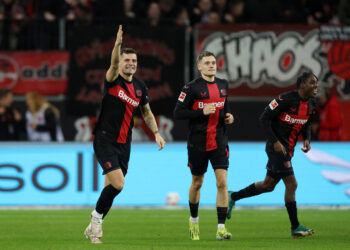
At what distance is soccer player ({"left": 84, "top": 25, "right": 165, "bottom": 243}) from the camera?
9.54 meters

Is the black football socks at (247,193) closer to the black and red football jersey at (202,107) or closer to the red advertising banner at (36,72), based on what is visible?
the black and red football jersey at (202,107)

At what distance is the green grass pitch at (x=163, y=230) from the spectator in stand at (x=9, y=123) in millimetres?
3456

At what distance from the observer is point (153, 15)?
62.4ft

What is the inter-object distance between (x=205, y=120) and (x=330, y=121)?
889cm

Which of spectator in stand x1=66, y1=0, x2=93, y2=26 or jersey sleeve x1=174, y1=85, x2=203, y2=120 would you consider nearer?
jersey sleeve x1=174, y1=85, x2=203, y2=120

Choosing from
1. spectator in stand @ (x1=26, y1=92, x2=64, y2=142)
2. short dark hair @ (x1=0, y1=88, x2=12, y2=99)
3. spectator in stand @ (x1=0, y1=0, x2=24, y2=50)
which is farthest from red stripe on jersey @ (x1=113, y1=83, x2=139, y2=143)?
spectator in stand @ (x1=0, y1=0, x2=24, y2=50)

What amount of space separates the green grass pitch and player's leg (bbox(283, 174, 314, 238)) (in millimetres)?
113

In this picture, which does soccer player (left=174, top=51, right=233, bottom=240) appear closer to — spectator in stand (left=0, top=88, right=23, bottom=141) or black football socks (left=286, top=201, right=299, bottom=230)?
black football socks (left=286, top=201, right=299, bottom=230)

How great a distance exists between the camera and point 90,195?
596 inches

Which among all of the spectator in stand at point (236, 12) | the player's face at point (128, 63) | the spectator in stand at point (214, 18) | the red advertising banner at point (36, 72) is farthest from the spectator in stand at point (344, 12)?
the player's face at point (128, 63)

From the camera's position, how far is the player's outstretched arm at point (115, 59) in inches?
351

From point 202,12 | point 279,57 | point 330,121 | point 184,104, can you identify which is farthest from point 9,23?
point 184,104

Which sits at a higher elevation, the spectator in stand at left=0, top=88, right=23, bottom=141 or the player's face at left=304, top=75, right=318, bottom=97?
the player's face at left=304, top=75, right=318, bottom=97

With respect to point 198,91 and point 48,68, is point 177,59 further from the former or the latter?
point 198,91
